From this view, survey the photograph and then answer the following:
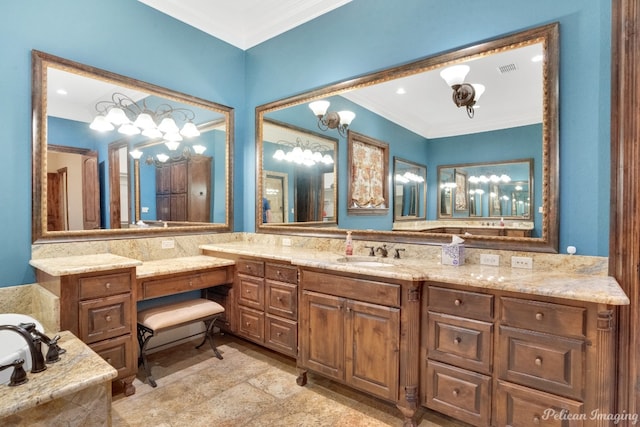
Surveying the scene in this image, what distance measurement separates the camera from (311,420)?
7.02 ft

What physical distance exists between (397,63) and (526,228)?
1.61 m

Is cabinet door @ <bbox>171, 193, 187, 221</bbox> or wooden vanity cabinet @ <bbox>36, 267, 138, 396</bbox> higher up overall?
cabinet door @ <bbox>171, 193, 187, 221</bbox>

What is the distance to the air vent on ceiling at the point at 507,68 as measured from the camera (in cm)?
220

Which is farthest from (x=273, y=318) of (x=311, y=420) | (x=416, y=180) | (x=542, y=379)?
(x=542, y=379)

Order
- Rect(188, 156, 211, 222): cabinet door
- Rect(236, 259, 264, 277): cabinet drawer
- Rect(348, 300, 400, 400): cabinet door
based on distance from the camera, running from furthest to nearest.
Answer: Rect(188, 156, 211, 222): cabinet door, Rect(236, 259, 264, 277): cabinet drawer, Rect(348, 300, 400, 400): cabinet door

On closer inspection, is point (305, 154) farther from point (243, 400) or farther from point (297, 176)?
point (243, 400)

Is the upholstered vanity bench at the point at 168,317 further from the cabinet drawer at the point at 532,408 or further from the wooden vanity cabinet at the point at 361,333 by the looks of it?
the cabinet drawer at the point at 532,408

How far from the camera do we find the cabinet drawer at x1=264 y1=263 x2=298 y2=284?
270 cm

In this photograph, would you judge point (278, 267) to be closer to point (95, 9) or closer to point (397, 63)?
point (397, 63)

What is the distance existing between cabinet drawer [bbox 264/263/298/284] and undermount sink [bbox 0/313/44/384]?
152 centimetres

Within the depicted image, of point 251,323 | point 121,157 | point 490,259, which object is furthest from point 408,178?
point 121,157

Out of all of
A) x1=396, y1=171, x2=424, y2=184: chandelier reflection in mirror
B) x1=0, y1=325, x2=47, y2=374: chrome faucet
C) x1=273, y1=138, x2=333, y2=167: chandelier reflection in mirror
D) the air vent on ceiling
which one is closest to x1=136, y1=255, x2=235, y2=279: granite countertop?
x1=0, y1=325, x2=47, y2=374: chrome faucet

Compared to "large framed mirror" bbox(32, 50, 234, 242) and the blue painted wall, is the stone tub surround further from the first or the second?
"large framed mirror" bbox(32, 50, 234, 242)

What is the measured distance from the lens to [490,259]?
2.29 metres
